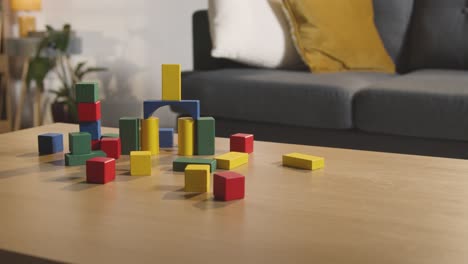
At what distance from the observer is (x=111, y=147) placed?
1.29 meters

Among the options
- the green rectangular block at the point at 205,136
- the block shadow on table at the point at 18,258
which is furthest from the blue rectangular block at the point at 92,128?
the block shadow on table at the point at 18,258

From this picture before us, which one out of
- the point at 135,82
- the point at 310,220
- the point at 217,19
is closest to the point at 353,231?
the point at 310,220

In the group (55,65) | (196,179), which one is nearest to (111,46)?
(55,65)

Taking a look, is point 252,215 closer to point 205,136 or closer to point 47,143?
point 205,136

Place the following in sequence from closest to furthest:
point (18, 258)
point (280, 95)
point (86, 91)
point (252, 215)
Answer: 1. point (18, 258)
2. point (252, 215)
3. point (86, 91)
4. point (280, 95)

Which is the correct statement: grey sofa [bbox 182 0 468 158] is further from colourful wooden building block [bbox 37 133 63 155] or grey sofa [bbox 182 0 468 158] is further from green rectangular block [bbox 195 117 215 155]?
colourful wooden building block [bbox 37 133 63 155]

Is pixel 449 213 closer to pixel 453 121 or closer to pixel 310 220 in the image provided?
pixel 310 220

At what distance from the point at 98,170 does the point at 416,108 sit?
1221 millimetres

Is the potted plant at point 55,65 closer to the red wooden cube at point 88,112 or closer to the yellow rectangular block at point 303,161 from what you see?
the red wooden cube at point 88,112

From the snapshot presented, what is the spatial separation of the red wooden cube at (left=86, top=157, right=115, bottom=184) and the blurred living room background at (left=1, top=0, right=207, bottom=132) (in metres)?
2.49

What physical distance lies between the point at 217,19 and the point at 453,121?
1.01 metres

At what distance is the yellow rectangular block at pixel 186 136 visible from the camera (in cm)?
131

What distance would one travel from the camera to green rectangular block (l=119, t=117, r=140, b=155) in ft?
4.32

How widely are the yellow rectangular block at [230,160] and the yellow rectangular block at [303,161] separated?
81 millimetres
